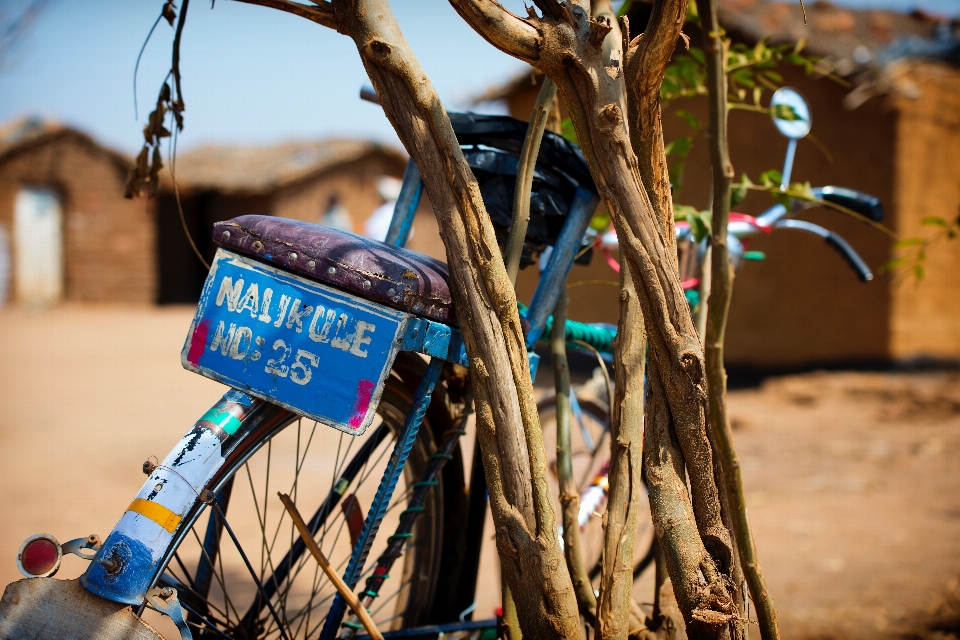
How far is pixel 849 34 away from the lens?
830 cm

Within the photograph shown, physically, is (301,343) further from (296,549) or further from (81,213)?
(81,213)

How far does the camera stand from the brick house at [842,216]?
23.2 feet

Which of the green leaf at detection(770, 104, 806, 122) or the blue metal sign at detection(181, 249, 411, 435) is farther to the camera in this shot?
the green leaf at detection(770, 104, 806, 122)

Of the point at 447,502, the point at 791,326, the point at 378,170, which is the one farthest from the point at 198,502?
the point at 378,170

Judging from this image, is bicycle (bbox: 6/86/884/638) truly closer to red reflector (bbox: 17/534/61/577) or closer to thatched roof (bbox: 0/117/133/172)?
red reflector (bbox: 17/534/61/577)

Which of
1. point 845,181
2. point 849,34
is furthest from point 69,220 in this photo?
point 845,181

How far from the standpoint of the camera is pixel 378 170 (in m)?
19.4

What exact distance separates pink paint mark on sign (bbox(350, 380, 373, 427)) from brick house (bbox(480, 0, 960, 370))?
5.75m

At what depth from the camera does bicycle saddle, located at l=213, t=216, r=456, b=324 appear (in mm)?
1273

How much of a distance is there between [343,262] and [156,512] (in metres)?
0.48

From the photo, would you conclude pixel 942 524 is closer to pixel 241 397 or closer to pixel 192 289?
pixel 241 397

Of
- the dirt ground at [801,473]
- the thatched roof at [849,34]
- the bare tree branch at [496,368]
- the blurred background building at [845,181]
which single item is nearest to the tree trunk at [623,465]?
the bare tree branch at [496,368]

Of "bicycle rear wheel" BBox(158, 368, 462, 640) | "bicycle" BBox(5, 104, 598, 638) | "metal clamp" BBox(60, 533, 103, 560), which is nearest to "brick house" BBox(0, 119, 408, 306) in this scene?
"bicycle rear wheel" BBox(158, 368, 462, 640)

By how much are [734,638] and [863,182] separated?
6878 millimetres
